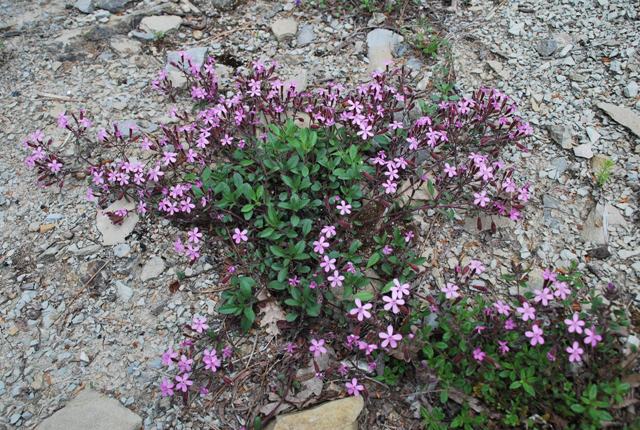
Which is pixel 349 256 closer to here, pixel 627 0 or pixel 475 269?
pixel 475 269

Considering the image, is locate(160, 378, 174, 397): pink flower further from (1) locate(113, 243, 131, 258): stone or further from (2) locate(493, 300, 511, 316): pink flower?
(2) locate(493, 300, 511, 316): pink flower

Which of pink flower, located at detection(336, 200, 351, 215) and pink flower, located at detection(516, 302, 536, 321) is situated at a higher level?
pink flower, located at detection(336, 200, 351, 215)

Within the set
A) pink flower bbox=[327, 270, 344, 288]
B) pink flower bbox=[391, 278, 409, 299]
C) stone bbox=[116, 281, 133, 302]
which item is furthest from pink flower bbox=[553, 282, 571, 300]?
stone bbox=[116, 281, 133, 302]

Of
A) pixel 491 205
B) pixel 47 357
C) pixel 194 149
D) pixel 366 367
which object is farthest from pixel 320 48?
pixel 47 357

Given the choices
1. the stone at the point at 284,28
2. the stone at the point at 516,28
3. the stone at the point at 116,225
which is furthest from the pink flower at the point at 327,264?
the stone at the point at 516,28

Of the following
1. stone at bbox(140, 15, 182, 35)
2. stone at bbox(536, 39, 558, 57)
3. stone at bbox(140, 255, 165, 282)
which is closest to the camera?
stone at bbox(140, 255, 165, 282)

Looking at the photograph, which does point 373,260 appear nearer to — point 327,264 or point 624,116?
point 327,264

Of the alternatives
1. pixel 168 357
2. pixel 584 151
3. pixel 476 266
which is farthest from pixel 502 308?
pixel 168 357
